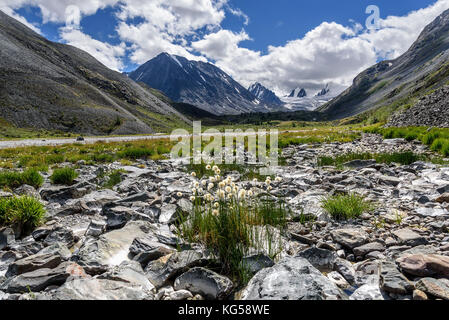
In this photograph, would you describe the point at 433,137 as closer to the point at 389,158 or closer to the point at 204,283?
the point at 389,158

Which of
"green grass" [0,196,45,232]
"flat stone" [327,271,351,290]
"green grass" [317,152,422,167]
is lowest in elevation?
"flat stone" [327,271,351,290]

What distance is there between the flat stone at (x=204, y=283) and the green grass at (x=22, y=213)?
3.74m

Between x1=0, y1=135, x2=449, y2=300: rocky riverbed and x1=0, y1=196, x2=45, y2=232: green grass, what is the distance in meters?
0.28

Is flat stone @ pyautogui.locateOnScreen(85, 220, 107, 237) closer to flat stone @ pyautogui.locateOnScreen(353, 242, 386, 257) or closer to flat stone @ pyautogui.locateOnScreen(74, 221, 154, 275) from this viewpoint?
flat stone @ pyautogui.locateOnScreen(74, 221, 154, 275)

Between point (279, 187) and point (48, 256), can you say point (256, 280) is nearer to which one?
point (48, 256)

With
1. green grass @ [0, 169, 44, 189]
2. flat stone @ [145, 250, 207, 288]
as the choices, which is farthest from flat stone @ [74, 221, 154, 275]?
green grass @ [0, 169, 44, 189]

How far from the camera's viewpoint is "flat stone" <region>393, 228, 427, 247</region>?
3.83m

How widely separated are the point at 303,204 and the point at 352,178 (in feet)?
10.1

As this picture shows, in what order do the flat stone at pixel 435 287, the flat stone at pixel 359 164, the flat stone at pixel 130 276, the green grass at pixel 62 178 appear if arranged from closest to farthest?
the flat stone at pixel 435 287 < the flat stone at pixel 130 276 < the green grass at pixel 62 178 < the flat stone at pixel 359 164

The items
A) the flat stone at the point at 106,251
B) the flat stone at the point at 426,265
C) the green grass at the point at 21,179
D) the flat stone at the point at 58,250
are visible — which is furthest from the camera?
the green grass at the point at 21,179

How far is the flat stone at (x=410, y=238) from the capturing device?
3834mm

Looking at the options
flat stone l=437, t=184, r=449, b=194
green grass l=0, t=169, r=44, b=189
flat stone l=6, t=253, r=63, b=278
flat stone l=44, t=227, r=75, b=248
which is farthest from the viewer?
green grass l=0, t=169, r=44, b=189

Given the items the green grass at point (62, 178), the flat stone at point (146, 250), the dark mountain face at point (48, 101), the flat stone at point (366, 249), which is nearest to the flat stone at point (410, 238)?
the flat stone at point (366, 249)

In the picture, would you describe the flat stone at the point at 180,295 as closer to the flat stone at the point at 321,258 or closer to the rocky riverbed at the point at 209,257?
the rocky riverbed at the point at 209,257
